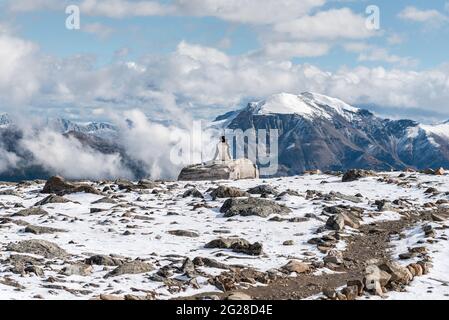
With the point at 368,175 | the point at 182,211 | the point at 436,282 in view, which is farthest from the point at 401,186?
the point at 436,282

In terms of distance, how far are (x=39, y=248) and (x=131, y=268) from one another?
16.4 ft

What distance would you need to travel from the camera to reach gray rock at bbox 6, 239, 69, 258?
22.8m

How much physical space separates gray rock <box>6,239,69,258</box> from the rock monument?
112 ft

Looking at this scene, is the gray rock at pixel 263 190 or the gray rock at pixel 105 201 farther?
the gray rock at pixel 263 190

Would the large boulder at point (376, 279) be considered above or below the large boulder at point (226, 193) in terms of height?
above

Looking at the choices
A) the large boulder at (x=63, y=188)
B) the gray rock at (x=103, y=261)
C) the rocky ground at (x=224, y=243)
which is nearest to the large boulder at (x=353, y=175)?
the rocky ground at (x=224, y=243)

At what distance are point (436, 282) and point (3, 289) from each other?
594 inches

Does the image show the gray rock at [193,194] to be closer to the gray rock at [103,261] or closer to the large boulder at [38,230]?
the large boulder at [38,230]

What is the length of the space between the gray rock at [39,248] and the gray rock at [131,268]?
3.59 m

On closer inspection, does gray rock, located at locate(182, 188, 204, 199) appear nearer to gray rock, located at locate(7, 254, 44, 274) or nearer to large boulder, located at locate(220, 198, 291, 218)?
large boulder, located at locate(220, 198, 291, 218)

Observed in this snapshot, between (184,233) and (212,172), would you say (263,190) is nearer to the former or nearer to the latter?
(184,233)

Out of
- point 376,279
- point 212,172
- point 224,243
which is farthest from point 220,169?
point 376,279

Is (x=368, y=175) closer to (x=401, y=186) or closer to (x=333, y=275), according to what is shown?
(x=401, y=186)

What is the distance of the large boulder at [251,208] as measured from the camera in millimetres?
33156
